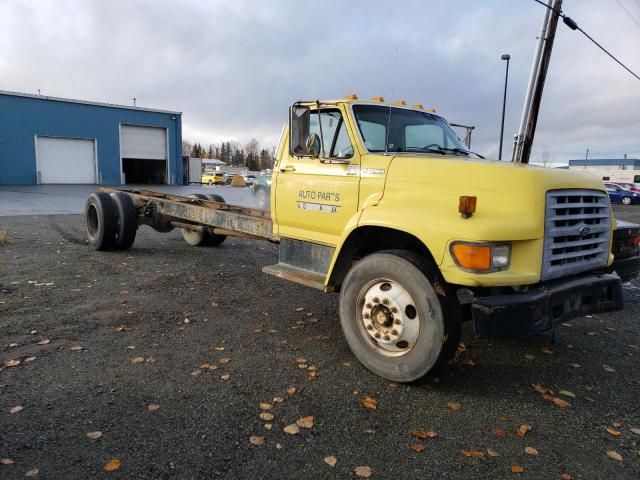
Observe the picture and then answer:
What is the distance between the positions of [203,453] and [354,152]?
9.46ft

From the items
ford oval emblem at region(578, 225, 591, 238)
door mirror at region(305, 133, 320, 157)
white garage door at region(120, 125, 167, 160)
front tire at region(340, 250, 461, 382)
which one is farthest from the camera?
white garage door at region(120, 125, 167, 160)

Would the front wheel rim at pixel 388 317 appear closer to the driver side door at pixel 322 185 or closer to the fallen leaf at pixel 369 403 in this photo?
the fallen leaf at pixel 369 403

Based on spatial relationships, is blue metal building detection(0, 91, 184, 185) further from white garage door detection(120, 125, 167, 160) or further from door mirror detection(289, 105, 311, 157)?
door mirror detection(289, 105, 311, 157)

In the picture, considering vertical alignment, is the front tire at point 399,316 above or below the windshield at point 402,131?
below

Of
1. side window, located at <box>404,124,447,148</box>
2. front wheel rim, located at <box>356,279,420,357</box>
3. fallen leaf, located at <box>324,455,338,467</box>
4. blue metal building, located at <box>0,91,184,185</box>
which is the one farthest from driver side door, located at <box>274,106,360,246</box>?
blue metal building, located at <box>0,91,184,185</box>

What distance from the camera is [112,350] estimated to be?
4.40 m

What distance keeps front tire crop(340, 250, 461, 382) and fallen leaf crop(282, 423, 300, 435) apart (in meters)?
0.99

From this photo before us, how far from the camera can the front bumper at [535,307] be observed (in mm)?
3367

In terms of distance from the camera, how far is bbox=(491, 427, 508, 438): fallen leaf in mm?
3191

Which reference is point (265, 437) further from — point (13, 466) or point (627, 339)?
point (627, 339)

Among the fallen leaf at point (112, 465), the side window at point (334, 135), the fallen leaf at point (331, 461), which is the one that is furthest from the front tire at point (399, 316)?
the fallen leaf at point (112, 465)

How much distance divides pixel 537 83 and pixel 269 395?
35.7 feet

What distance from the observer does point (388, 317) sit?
3.93m

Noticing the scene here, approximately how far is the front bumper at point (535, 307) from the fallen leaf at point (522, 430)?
0.62 m
